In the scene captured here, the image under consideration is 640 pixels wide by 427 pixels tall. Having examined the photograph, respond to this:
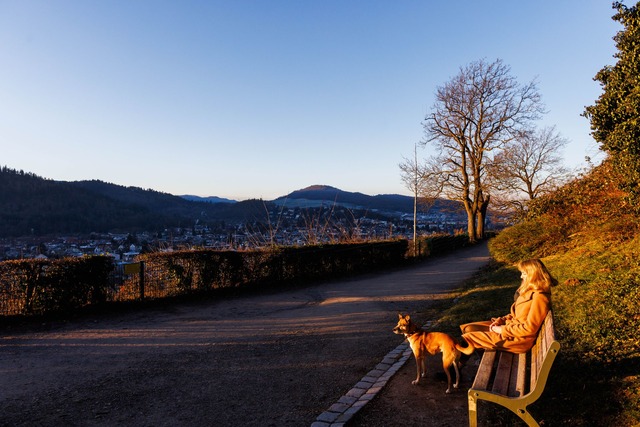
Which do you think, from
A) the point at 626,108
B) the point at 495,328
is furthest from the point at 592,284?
the point at 495,328

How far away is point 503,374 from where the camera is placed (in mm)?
3613

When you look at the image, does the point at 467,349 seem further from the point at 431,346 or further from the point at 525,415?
the point at 525,415

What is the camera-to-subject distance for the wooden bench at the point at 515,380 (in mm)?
2939

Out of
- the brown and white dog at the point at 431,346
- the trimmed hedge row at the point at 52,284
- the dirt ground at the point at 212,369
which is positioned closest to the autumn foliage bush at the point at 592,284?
the brown and white dog at the point at 431,346

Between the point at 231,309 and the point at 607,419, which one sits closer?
the point at 607,419

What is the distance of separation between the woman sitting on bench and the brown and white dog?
0.22 m

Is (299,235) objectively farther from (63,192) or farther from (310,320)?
(63,192)

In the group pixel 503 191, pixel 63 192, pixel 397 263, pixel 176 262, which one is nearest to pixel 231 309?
pixel 176 262

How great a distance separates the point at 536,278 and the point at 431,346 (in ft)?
4.64

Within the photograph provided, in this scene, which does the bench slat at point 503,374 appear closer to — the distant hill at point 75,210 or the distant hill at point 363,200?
the distant hill at point 75,210

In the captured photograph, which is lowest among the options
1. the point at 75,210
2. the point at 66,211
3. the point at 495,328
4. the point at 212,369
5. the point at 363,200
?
the point at 212,369

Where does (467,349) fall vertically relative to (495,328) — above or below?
below

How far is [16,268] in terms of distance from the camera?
335 inches

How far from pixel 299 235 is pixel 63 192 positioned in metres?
35.0
